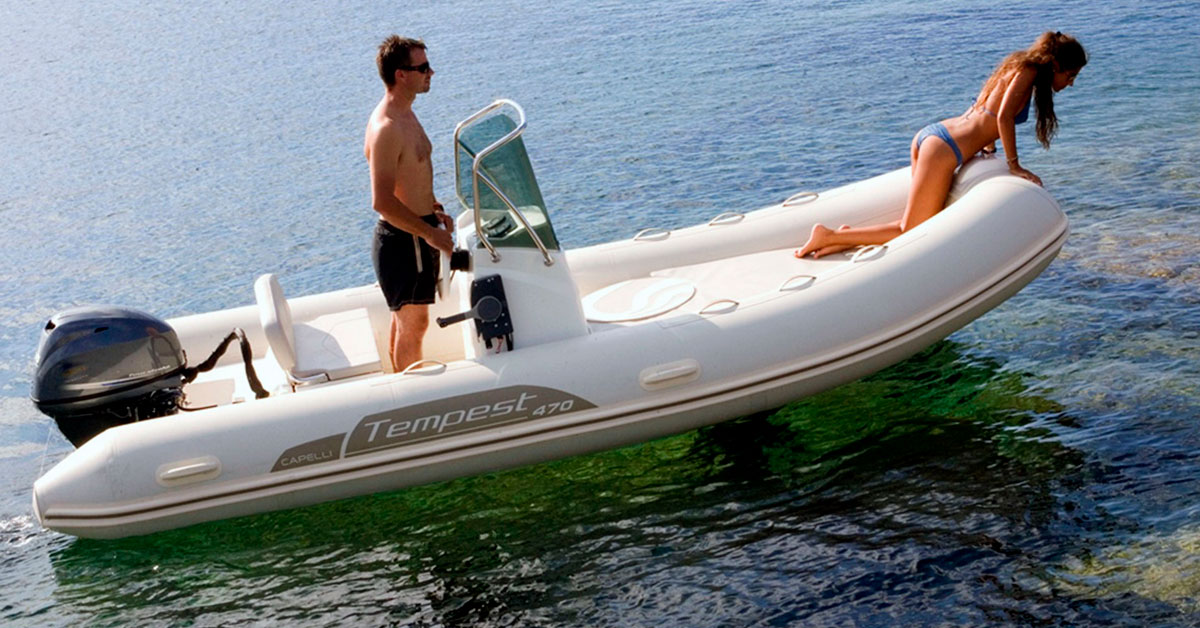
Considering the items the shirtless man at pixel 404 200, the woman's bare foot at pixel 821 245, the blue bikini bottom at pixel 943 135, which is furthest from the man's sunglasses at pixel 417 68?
the blue bikini bottom at pixel 943 135

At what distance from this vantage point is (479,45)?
1513 cm

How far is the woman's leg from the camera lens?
5.56 m

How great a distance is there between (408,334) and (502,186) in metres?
0.76

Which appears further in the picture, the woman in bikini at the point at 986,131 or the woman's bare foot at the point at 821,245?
the woman's bare foot at the point at 821,245

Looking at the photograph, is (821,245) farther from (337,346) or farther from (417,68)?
(337,346)

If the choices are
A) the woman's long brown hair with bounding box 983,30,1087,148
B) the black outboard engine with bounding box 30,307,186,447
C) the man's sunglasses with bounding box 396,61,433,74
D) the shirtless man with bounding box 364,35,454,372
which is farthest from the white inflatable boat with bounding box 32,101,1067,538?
the woman's long brown hair with bounding box 983,30,1087,148

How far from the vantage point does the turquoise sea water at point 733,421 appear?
427cm

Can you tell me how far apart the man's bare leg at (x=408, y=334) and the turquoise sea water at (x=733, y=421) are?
57 cm

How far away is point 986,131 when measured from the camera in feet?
18.2

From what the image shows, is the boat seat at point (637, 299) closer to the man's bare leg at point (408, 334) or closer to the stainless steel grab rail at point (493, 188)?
the stainless steel grab rail at point (493, 188)

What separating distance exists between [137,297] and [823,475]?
5.46m

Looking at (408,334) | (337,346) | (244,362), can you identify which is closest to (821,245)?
(408,334)

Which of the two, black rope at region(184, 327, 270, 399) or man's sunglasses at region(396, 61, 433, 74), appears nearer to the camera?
man's sunglasses at region(396, 61, 433, 74)

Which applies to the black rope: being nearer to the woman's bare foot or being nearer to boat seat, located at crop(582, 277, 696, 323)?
boat seat, located at crop(582, 277, 696, 323)
